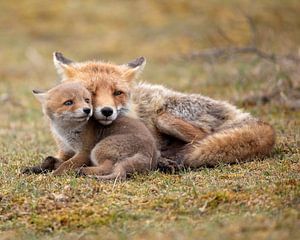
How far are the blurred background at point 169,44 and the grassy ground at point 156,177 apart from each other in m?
0.07

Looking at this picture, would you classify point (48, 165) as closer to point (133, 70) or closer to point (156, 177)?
point (156, 177)

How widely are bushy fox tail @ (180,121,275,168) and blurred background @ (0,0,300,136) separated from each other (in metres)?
4.65

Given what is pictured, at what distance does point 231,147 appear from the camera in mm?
8312

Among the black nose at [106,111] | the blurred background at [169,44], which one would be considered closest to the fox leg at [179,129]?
the black nose at [106,111]

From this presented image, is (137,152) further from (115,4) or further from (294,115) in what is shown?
(115,4)

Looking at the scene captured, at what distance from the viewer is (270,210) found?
5.91m

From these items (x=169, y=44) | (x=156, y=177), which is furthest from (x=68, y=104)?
(x=169, y=44)

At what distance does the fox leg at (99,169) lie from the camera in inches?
298

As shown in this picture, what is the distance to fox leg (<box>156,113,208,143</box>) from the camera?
890cm

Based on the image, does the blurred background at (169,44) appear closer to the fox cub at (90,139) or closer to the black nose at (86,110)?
the fox cub at (90,139)

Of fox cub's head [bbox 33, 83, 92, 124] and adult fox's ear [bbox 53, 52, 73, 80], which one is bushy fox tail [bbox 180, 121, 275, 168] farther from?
adult fox's ear [bbox 53, 52, 73, 80]

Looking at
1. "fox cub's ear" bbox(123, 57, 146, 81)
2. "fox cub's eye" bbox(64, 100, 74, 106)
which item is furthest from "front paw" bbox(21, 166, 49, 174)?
"fox cub's ear" bbox(123, 57, 146, 81)

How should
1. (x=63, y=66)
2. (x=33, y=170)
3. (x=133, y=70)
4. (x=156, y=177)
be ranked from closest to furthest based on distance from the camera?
(x=156, y=177)
(x=33, y=170)
(x=63, y=66)
(x=133, y=70)

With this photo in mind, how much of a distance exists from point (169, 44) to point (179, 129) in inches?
711
